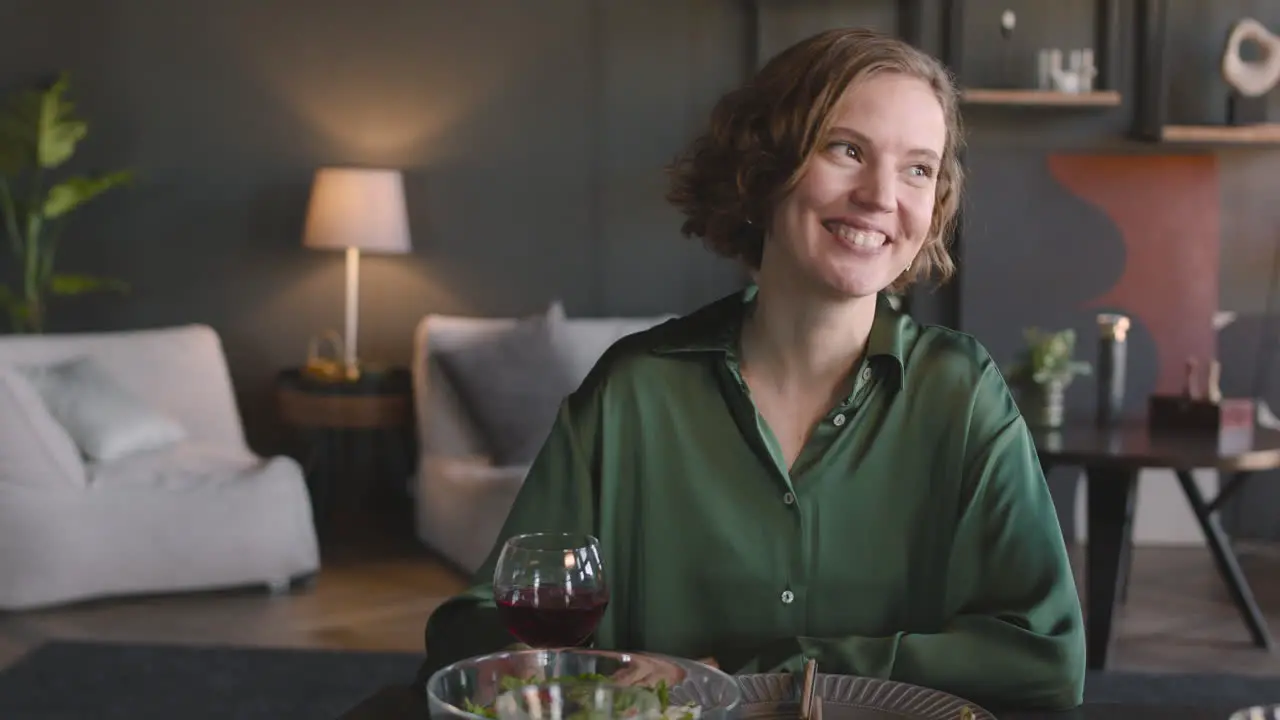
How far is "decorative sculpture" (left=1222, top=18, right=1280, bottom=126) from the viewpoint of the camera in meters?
5.76

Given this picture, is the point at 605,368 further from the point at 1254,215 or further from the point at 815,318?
the point at 1254,215

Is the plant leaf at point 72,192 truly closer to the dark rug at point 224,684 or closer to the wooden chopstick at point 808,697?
the dark rug at point 224,684

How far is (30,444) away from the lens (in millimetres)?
4785

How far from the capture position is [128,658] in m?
4.32

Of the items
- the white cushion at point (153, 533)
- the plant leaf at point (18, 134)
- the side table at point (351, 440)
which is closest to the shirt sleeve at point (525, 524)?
the white cushion at point (153, 533)

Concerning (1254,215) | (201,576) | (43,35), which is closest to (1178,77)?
(1254,215)

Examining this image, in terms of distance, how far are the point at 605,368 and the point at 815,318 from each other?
0.24m

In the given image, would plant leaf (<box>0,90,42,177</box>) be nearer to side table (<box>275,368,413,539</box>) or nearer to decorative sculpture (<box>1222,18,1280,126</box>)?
side table (<box>275,368,413,539</box>)

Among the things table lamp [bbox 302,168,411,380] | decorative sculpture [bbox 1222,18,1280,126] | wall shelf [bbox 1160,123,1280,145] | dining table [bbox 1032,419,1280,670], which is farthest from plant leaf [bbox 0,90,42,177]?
decorative sculpture [bbox 1222,18,1280,126]

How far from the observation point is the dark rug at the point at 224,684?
3.89m

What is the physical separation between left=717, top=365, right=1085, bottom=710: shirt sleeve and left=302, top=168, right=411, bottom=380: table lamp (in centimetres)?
424

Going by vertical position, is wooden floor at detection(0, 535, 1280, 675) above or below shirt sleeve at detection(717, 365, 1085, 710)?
below

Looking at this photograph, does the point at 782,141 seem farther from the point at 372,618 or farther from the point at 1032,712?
the point at 372,618

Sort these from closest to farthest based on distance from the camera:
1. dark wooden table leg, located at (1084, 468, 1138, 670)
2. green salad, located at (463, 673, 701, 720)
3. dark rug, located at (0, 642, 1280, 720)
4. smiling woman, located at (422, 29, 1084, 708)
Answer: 1. green salad, located at (463, 673, 701, 720)
2. smiling woman, located at (422, 29, 1084, 708)
3. dark rug, located at (0, 642, 1280, 720)
4. dark wooden table leg, located at (1084, 468, 1138, 670)
